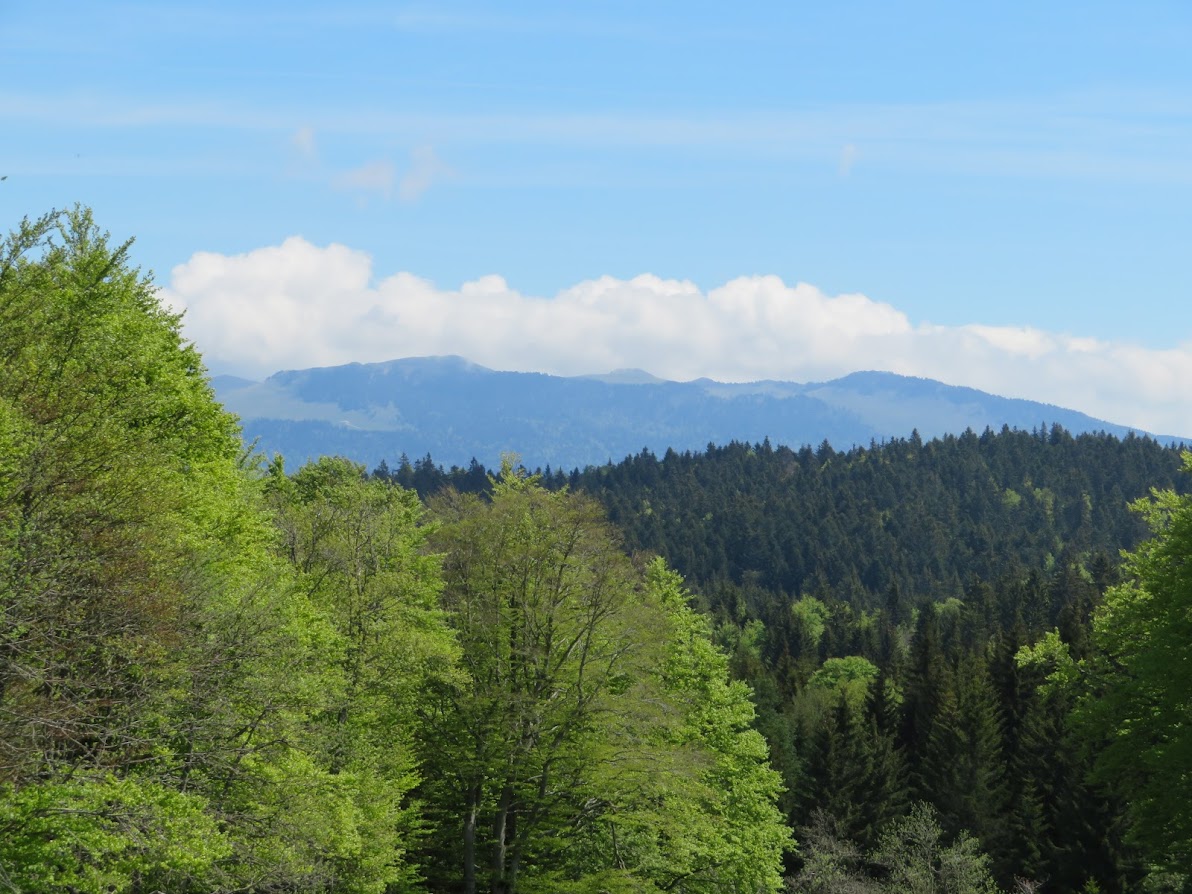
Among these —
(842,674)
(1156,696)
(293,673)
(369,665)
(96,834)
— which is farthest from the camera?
(842,674)

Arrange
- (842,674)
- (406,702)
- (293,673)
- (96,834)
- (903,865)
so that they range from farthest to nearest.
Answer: (842,674) < (903,865) < (406,702) < (293,673) < (96,834)

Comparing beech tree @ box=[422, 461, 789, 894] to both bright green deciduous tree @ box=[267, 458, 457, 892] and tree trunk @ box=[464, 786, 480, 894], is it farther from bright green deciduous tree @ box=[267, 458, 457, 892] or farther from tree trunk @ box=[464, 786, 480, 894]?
bright green deciduous tree @ box=[267, 458, 457, 892]

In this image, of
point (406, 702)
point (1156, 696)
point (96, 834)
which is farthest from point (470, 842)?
point (96, 834)

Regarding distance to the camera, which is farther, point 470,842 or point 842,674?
point 842,674

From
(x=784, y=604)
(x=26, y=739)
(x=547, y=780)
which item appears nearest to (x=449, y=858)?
(x=547, y=780)

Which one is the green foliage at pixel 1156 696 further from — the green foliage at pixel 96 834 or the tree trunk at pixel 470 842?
the green foliage at pixel 96 834

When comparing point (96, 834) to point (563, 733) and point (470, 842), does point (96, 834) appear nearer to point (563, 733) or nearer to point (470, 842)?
point (563, 733)

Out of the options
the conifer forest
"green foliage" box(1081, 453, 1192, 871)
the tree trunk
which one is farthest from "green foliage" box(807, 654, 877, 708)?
the tree trunk

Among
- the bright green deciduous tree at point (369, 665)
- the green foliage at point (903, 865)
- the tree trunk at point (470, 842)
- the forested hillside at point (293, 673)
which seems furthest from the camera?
the green foliage at point (903, 865)

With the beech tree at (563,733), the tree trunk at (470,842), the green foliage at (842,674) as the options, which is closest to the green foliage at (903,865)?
the beech tree at (563,733)

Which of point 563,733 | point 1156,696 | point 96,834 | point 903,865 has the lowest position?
point 903,865

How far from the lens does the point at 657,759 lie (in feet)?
106

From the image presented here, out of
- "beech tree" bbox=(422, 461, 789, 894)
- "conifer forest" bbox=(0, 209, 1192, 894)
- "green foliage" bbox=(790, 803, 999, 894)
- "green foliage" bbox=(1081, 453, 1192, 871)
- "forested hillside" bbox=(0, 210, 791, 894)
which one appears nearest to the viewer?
"forested hillside" bbox=(0, 210, 791, 894)

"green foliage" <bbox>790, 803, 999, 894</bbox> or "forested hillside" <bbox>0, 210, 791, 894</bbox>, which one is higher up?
"forested hillside" <bbox>0, 210, 791, 894</bbox>
